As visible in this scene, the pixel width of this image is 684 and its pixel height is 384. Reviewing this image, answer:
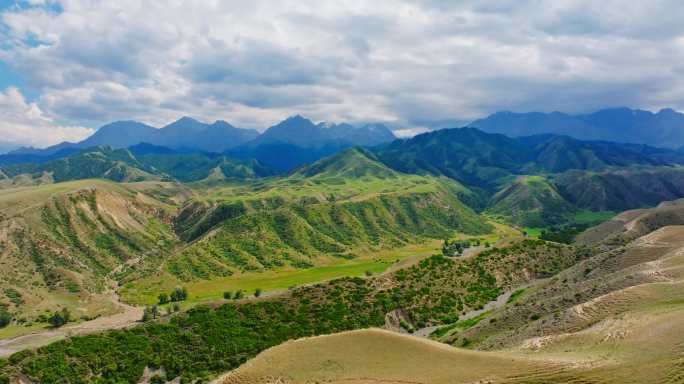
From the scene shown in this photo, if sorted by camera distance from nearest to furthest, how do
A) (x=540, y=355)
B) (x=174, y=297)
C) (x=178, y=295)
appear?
(x=540, y=355), (x=174, y=297), (x=178, y=295)

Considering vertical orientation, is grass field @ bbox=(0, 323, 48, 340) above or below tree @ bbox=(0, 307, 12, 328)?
below

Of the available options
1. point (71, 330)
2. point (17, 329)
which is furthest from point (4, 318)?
point (71, 330)

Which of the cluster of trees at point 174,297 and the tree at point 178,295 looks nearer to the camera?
the cluster of trees at point 174,297

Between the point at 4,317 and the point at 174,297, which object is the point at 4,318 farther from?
the point at 174,297

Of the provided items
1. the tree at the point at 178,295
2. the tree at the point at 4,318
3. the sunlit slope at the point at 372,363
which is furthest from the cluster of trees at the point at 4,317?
the sunlit slope at the point at 372,363

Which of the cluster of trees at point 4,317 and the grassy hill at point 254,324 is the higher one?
the grassy hill at point 254,324

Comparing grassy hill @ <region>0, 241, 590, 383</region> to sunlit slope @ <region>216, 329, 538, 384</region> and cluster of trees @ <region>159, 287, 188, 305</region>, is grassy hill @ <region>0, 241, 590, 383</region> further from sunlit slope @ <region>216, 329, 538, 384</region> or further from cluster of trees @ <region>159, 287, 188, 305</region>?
cluster of trees @ <region>159, 287, 188, 305</region>

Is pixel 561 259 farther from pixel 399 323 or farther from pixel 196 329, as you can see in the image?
pixel 196 329

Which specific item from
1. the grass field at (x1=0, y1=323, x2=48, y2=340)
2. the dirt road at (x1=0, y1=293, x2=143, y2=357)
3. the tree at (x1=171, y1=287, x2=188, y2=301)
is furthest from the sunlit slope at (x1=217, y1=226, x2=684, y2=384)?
the tree at (x1=171, y1=287, x2=188, y2=301)

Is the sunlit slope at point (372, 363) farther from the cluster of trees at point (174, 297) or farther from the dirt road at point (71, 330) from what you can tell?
the cluster of trees at point (174, 297)

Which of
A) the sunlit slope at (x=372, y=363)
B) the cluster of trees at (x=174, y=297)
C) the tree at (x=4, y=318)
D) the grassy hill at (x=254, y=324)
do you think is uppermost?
the sunlit slope at (x=372, y=363)

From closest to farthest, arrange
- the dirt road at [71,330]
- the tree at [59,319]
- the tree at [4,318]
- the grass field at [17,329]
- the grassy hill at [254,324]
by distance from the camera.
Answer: the grassy hill at [254,324]
the dirt road at [71,330]
the grass field at [17,329]
the tree at [59,319]
the tree at [4,318]
